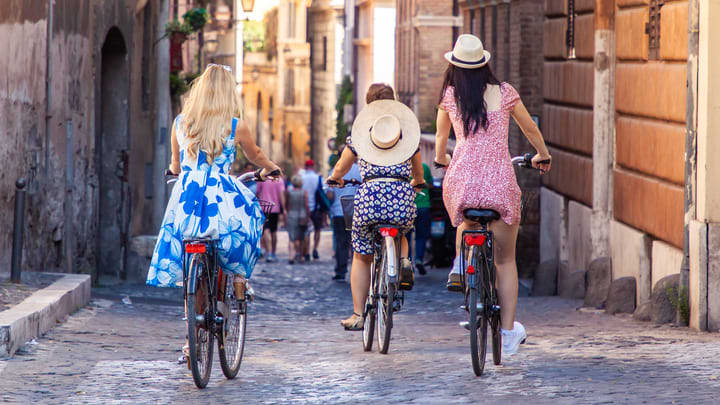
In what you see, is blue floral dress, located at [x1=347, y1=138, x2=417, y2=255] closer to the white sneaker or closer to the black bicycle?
the black bicycle

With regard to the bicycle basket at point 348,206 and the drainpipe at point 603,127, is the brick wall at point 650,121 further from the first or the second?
the bicycle basket at point 348,206

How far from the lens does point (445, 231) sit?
19938 millimetres

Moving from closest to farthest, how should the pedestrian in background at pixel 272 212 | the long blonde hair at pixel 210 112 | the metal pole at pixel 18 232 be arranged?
the long blonde hair at pixel 210 112, the metal pole at pixel 18 232, the pedestrian in background at pixel 272 212

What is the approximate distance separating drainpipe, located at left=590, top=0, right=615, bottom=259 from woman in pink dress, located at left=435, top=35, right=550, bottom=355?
5.58 metres

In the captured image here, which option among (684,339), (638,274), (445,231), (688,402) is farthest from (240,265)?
(445,231)

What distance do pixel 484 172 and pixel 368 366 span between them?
4.55ft

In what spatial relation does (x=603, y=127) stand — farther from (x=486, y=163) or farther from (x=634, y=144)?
(x=486, y=163)

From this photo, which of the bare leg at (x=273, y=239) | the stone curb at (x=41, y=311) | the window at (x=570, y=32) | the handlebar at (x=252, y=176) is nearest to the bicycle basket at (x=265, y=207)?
the handlebar at (x=252, y=176)

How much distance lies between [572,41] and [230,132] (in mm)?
8561

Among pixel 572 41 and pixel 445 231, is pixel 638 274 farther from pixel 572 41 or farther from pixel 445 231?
pixel 445 231

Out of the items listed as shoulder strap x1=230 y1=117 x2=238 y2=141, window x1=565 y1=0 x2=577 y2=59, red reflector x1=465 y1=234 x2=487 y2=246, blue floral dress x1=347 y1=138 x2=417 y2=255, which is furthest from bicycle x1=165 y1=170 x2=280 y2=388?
window x1=565 y1=0 x2=577 y2=59

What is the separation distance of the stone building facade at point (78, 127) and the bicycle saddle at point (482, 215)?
5112mm

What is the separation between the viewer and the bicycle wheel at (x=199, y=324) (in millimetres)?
6777

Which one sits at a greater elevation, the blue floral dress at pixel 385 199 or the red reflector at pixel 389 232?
the blue floral dress at pixel 385 199
